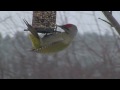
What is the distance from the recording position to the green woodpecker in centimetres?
236

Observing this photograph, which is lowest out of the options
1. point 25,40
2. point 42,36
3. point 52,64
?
point 42,36

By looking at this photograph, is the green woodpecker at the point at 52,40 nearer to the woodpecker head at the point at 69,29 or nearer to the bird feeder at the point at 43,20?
the woodpecker head at the point at 69,29

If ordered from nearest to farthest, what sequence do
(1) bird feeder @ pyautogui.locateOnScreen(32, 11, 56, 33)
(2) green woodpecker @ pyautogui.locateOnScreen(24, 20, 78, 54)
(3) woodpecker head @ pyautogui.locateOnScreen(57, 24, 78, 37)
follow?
(2) green woodpecker @ pyautogui.locateOnScreen(24, 20, 78, 54) → (3) woodpecker head @ pyautogui.locateOnScreen(57, 24, 78, 37) → (1) bird feeder @ pyautogui.locateOnScreen(32, 11, 56, 33)

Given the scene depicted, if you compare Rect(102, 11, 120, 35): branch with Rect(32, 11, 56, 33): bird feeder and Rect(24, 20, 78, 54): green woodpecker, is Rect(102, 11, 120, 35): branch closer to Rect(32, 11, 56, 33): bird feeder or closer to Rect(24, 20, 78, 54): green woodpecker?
Rect(24, 20, 78, 54): green woodpecker

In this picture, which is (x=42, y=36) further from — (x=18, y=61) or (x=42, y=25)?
(x=18, y=61)

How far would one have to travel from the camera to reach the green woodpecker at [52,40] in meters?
2.36

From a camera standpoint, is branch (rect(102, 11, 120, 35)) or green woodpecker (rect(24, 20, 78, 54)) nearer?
branch (rect(102, 11, 120, 35))

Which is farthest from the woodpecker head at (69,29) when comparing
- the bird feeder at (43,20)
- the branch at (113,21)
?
the branch at (113,21)

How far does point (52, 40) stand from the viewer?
7.89ft

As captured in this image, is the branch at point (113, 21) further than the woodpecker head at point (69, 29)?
No

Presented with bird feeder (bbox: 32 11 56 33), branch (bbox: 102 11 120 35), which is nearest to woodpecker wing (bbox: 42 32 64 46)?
bird feeder (bbox: 32 11 56 33)
